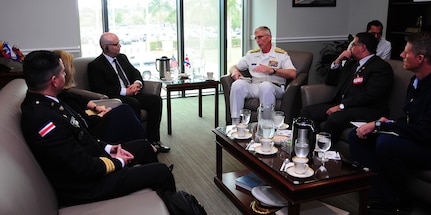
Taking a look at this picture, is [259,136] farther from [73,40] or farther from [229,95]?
[73,40]

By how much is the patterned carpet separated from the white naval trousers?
1.46 feet

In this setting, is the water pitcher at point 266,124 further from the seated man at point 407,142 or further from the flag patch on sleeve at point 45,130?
the flag patch on sleeve at point 45,130

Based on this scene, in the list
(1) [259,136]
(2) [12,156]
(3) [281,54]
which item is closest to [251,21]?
(3) [281,54]

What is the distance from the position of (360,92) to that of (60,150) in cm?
246

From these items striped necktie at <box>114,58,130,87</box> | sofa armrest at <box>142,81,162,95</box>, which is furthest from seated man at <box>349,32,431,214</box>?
striped necktie at <box>114,58,130,87</box>

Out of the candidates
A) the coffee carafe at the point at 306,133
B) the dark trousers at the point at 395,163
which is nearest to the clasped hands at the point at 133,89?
the coffee carafe at the point at 306,133

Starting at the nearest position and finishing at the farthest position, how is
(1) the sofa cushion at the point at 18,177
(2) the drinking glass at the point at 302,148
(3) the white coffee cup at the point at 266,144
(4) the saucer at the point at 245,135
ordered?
(1) the sofa cushion at the point at 18,177 → (2) the drinking glass at the point at 302,148 → (3) the white coffee cup at the point at 266,144 → (4) the saucer at the point at 245,135

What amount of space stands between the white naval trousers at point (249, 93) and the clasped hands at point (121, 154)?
174 centimetres

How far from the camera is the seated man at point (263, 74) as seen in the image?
3963mm

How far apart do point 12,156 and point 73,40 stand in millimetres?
3651

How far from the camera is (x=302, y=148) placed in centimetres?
209

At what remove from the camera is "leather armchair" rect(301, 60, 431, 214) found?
7.67ft

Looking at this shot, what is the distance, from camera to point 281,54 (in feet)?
→ 14.1

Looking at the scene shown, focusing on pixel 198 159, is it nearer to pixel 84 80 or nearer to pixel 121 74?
pixel 121 74
